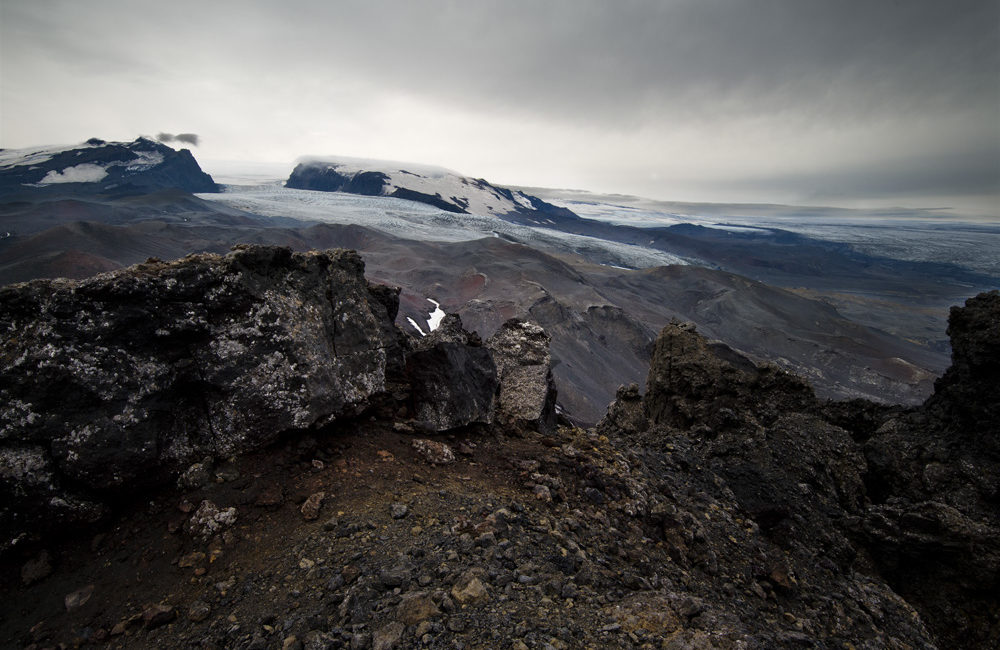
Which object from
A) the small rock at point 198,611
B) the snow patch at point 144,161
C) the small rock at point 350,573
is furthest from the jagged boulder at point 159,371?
the snow patch at point 144,161

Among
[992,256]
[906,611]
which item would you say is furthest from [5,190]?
[992,256]

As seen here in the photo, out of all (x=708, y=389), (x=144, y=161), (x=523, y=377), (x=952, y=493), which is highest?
(x=144, y=161)

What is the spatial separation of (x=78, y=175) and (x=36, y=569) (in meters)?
138

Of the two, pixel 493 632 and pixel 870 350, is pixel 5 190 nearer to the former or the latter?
pixel 493 632

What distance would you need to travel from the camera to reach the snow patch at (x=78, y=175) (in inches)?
3944

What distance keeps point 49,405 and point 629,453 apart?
6021 millimetres

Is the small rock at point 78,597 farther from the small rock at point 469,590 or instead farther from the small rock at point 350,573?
the small rock at point 469,590

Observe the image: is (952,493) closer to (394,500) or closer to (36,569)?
(394,500)

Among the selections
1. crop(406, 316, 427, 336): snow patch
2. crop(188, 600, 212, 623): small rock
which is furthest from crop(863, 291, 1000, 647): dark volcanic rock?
crop(406, 316, 427, 336): snow patch

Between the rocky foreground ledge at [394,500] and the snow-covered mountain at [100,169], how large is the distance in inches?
4528

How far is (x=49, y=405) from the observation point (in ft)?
12.5

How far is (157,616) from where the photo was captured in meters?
3.18

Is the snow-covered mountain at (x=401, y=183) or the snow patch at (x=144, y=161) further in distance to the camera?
the snow-covered mountain at (x=401, y=183)

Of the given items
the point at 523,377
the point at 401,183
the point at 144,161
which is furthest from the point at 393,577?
the point at 144,161
